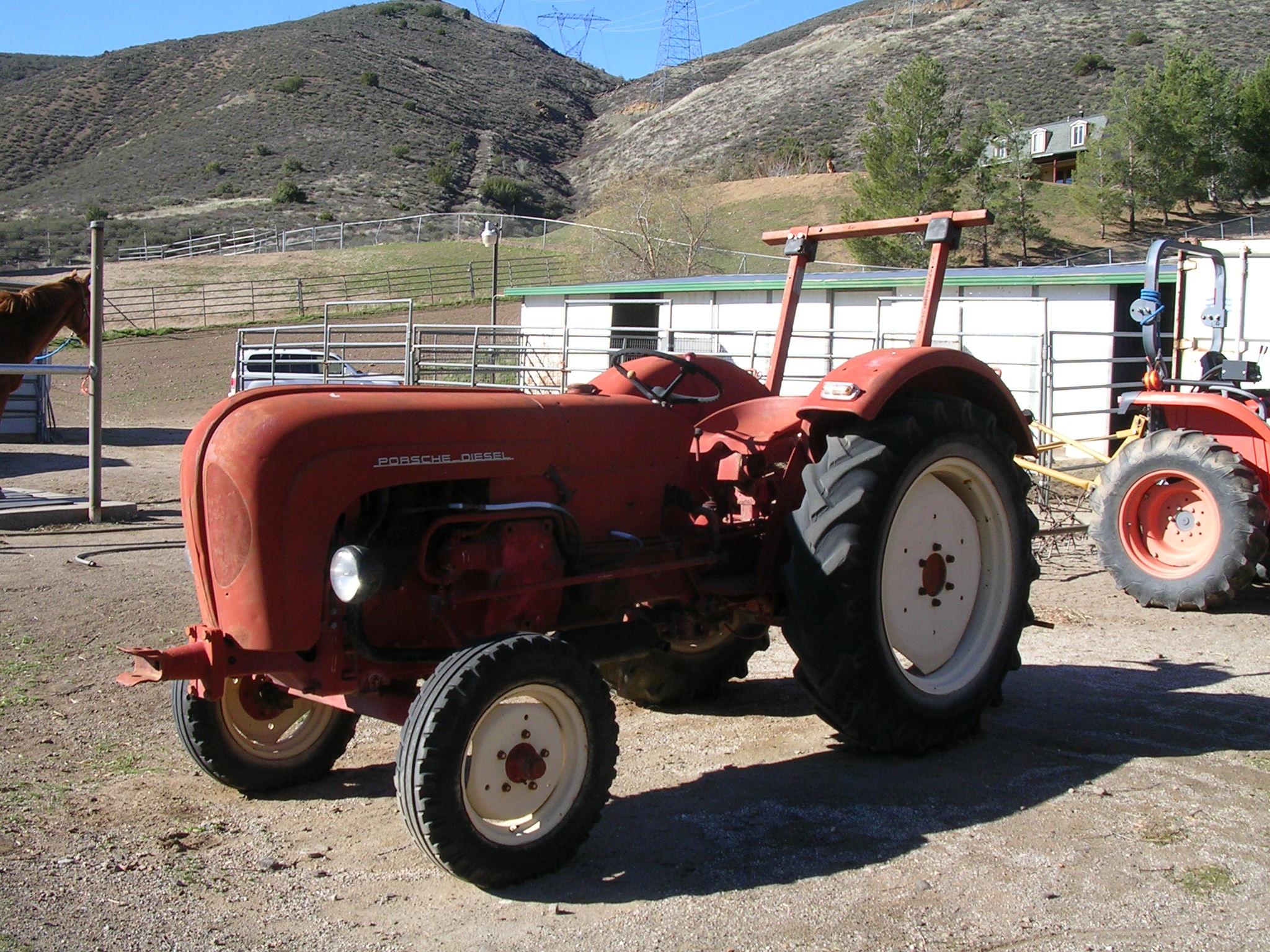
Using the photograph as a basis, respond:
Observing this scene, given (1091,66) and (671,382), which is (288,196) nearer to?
(1091,66)

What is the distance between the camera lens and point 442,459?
3633 mm

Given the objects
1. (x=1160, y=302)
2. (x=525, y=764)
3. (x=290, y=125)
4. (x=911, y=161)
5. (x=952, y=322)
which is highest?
(x=290, y=125)

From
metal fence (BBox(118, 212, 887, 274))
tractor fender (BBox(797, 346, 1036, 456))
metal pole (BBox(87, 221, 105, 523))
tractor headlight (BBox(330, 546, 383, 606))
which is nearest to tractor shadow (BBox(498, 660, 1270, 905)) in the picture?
tractor headlight (BBox(330, 546, 383, 606))

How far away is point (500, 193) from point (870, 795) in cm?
6215

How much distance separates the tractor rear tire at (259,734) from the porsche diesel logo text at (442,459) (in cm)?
98

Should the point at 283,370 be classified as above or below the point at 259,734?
above

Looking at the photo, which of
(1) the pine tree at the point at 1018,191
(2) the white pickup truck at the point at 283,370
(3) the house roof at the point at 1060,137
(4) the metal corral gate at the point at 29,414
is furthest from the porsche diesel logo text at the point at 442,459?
(3) the house roof at the point at 1060,137

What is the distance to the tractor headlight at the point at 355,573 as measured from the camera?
3.30m

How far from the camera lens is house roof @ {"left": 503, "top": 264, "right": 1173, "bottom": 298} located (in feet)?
63.4

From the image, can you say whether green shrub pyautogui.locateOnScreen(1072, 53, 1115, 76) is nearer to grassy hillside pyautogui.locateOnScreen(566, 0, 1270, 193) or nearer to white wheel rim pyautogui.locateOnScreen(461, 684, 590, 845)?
grassy hillside pyautogui.locateOnScreen(566, 0, 1270, 193)

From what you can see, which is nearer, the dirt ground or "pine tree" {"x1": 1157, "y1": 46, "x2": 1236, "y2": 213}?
the dirt ground

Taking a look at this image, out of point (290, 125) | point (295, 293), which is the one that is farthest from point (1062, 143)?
point (290, 125)

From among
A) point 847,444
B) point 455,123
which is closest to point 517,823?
point 847,444

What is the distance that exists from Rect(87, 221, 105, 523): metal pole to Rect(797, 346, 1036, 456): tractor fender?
267 inches
